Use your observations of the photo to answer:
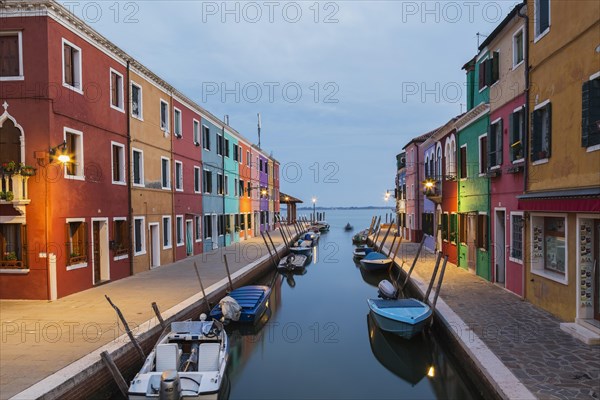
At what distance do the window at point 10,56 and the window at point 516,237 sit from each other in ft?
50.7

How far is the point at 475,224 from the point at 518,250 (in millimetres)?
4020

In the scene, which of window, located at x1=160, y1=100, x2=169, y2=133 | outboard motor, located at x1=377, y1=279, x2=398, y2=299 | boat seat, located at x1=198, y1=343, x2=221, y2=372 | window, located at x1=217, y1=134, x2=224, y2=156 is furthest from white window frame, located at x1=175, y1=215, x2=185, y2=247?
boat seat, located at x1=198, y1=343, x2=221, y2=372

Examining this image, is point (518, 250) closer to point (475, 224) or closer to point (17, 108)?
point (475, 224)

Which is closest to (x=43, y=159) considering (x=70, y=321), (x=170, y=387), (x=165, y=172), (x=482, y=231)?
(x=70, y=321)

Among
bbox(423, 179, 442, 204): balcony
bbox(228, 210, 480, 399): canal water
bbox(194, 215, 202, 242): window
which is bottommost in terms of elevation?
bbox(228, 210, 480, 399): canal water

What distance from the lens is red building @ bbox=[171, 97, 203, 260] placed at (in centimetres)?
2297

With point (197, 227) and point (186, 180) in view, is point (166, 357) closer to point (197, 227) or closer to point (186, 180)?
point (186, 180)

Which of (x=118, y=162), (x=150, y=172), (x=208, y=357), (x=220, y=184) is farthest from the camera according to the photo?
(x=220, y=184)

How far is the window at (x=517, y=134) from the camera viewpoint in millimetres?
12375

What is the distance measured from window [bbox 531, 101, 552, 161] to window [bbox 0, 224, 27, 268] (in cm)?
1460

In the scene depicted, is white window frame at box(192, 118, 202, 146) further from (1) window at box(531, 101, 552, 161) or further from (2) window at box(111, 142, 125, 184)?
(1) window at box(531, 101, 552, 161)

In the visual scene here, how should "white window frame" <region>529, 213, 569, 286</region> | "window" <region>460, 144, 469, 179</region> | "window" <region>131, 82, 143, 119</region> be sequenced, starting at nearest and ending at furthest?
"white window frame" <region>529, 213, 569, 286</region> → "window" <region>131, 82, 143, 119</region> → "window" <region>460, 144, 469, 179</region>

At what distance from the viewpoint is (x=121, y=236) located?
17078 millimetres

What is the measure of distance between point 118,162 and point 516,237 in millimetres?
14591
